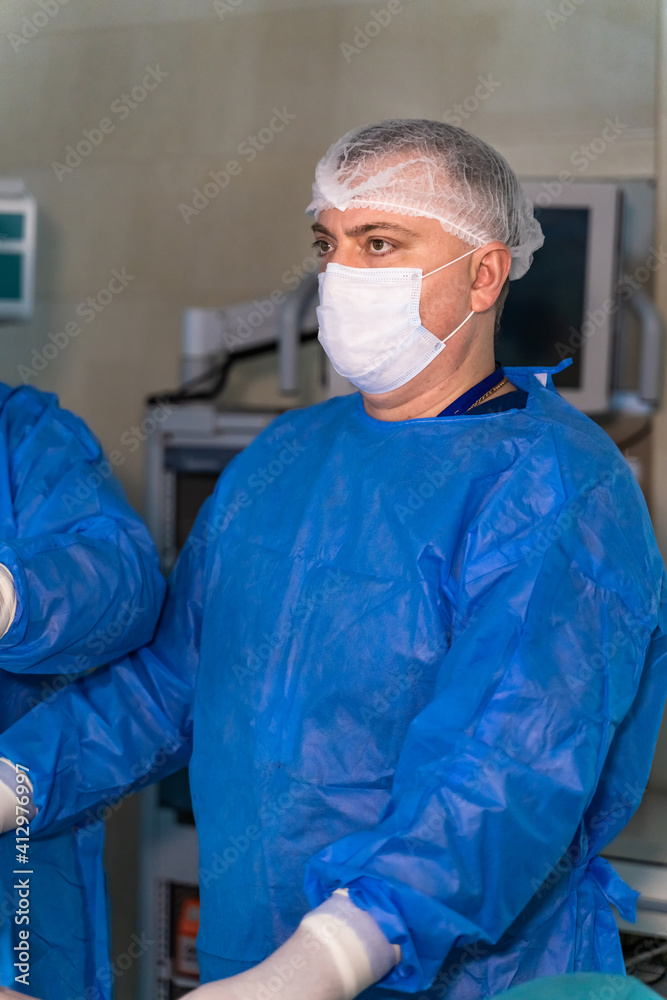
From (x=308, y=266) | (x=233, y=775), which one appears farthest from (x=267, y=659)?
(x=308, y=266)

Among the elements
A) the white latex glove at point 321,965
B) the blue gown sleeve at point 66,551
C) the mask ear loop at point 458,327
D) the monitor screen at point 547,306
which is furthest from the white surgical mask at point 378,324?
the monitor screen at point 547,306

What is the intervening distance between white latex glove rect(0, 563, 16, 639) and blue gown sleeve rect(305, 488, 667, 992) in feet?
1.43

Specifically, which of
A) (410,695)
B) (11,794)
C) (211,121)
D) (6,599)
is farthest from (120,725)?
(211,121)

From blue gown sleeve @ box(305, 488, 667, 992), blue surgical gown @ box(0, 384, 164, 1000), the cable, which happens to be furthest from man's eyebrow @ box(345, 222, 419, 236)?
the cable

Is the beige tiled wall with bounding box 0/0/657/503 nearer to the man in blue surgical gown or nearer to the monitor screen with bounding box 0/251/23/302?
the monitor screen with bounding box 0/251/23/302

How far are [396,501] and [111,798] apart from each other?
0.53m

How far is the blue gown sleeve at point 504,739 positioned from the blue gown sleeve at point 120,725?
17.6 inches

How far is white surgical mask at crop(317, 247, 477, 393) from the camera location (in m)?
1.11

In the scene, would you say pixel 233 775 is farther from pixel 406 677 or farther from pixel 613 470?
pixel 613 470

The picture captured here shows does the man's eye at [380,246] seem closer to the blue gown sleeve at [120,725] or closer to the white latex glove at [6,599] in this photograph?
the blue gown sleeve at [120,725]

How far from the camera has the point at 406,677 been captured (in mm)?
1012

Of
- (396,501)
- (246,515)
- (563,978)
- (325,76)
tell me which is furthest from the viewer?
(325,76)

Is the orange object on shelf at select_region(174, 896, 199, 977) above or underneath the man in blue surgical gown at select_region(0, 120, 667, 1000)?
underneath

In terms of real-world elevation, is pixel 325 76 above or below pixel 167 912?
above
